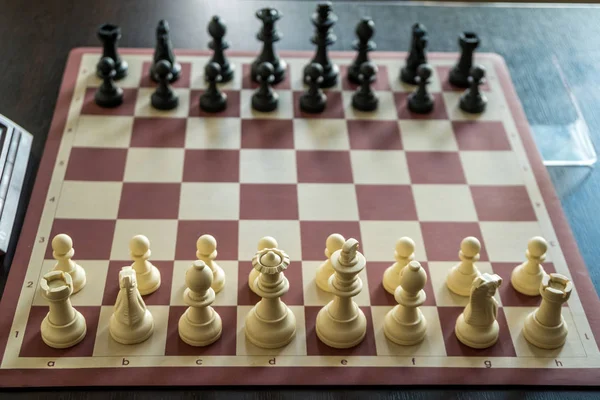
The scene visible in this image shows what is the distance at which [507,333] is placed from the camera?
5.53 ft

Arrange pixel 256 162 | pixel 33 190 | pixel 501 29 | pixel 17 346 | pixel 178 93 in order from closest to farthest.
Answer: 1. pixel 17 346
2. pixel 33 190
3. pixel 256 162
4. pixel 178 93
5. pixel 501 29

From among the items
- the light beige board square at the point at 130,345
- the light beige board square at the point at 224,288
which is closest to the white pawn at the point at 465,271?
the light beige board square at the point at 224,288

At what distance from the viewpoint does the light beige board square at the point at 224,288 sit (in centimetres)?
172

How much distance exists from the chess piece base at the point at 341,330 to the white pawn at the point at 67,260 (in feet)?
1.83

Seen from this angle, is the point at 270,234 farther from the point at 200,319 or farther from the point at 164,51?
the point at 164,51

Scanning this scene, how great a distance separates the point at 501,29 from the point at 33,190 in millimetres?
1735

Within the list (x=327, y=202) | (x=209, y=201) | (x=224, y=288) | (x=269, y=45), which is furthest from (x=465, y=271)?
(x=269, y=45)

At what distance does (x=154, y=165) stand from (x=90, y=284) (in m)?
0.46

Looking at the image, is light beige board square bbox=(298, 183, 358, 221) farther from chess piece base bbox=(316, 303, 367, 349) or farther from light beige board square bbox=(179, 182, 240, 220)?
chess piece base bbox=(316, 303, 367, 349)

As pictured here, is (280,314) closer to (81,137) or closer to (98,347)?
(98,347)

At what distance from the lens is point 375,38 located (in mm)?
2654

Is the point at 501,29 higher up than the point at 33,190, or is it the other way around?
the point at 501,29

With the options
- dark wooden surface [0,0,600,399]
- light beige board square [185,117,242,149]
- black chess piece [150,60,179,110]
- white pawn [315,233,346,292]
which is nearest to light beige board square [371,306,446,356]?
white pawn [315,233,346,292]

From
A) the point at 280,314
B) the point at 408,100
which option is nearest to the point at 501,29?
the point at 408,100
